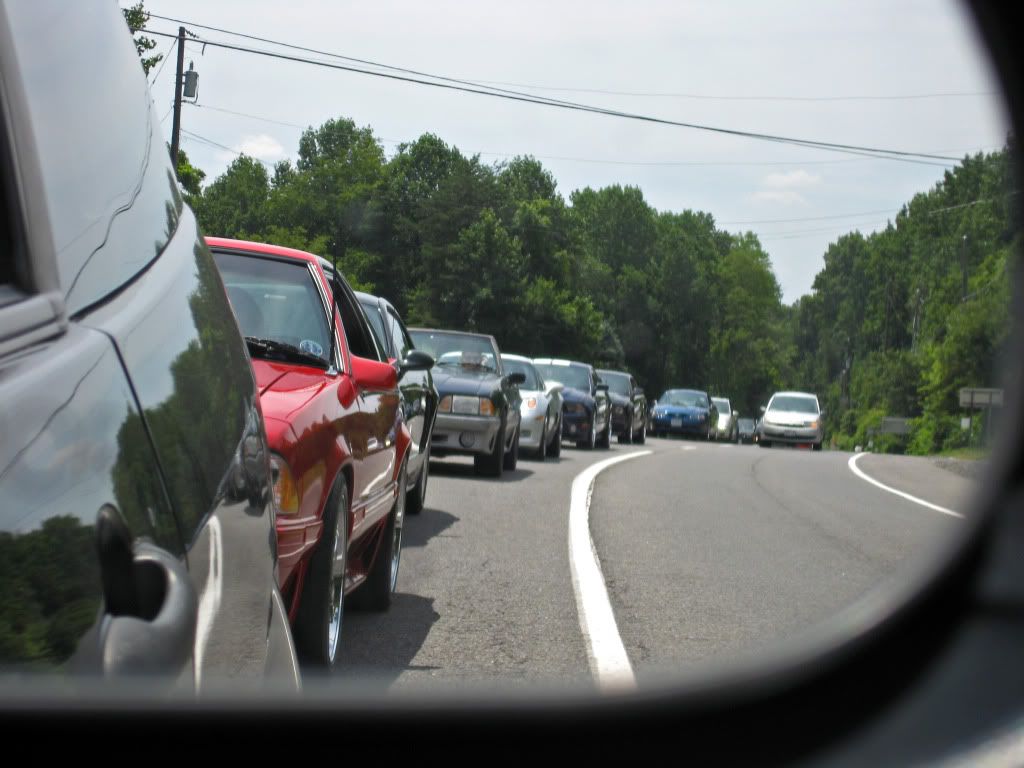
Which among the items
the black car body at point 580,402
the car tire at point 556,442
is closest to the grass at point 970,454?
the car tire at point 556,442

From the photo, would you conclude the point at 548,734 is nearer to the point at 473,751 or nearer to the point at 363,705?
the point at 473,751

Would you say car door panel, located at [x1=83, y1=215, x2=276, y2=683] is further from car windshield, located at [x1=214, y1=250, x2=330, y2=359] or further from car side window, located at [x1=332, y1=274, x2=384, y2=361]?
car side window, located at [x1=332, y1=274, x2=384, y2=361]

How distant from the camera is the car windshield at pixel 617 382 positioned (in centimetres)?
3078

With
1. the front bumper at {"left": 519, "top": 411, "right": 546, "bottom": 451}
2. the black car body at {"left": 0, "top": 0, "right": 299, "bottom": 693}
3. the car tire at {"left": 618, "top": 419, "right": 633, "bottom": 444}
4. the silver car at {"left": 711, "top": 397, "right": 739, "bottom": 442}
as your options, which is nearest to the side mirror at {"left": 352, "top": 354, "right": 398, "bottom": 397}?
the black car body at {"left": 0, "top": 0, "right": 299, "bottom": 693}

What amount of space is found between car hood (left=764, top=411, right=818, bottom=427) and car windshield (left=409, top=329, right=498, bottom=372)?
23975 millimetres

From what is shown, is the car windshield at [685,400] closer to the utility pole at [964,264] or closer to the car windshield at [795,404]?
the car windshield at [795,404]

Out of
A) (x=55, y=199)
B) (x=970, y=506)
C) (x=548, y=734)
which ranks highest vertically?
(x=55, y=199)

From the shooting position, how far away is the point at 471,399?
47.8 ft

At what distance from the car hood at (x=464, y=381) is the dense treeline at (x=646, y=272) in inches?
53.5

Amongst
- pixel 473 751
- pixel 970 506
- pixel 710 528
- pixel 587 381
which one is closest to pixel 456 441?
pixel 710 528

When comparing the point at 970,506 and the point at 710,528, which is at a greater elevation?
the point at 970,506

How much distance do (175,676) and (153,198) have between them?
1139 millimetres

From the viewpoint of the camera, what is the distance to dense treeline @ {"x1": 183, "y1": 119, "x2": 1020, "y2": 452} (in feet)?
11.8

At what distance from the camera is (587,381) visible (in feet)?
81.1
